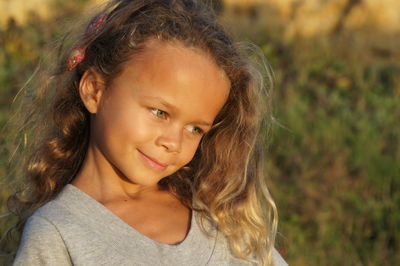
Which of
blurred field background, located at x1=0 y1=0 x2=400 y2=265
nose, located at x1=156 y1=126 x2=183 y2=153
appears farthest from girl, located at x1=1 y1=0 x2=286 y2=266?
blurred field background, located at x1=0 y1=0 x2=400 y2=265

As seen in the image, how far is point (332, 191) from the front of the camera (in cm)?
498

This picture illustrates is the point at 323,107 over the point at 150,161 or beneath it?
beneath

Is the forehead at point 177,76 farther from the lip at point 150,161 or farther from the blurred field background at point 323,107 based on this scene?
the blurred field background at point 323,107

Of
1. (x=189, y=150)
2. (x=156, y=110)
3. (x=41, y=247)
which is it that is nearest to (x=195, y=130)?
(x=189, y=150)

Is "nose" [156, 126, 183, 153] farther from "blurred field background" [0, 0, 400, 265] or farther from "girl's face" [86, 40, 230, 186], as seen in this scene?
"blurred field background" [0, 0, 400, 265]

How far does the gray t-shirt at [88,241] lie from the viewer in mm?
2264

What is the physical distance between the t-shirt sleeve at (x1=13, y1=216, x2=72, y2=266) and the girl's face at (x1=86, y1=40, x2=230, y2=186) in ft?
1.05

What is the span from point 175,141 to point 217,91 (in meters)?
0.25

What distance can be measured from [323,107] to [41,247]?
3.75m

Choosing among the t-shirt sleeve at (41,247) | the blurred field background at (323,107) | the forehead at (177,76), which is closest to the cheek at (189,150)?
the forehead at (177,76)

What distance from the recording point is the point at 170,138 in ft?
7.91

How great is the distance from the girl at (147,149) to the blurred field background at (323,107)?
3.41ft

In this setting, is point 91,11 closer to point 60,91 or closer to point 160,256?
point 60,91

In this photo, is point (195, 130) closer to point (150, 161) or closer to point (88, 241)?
point (150, 161)
